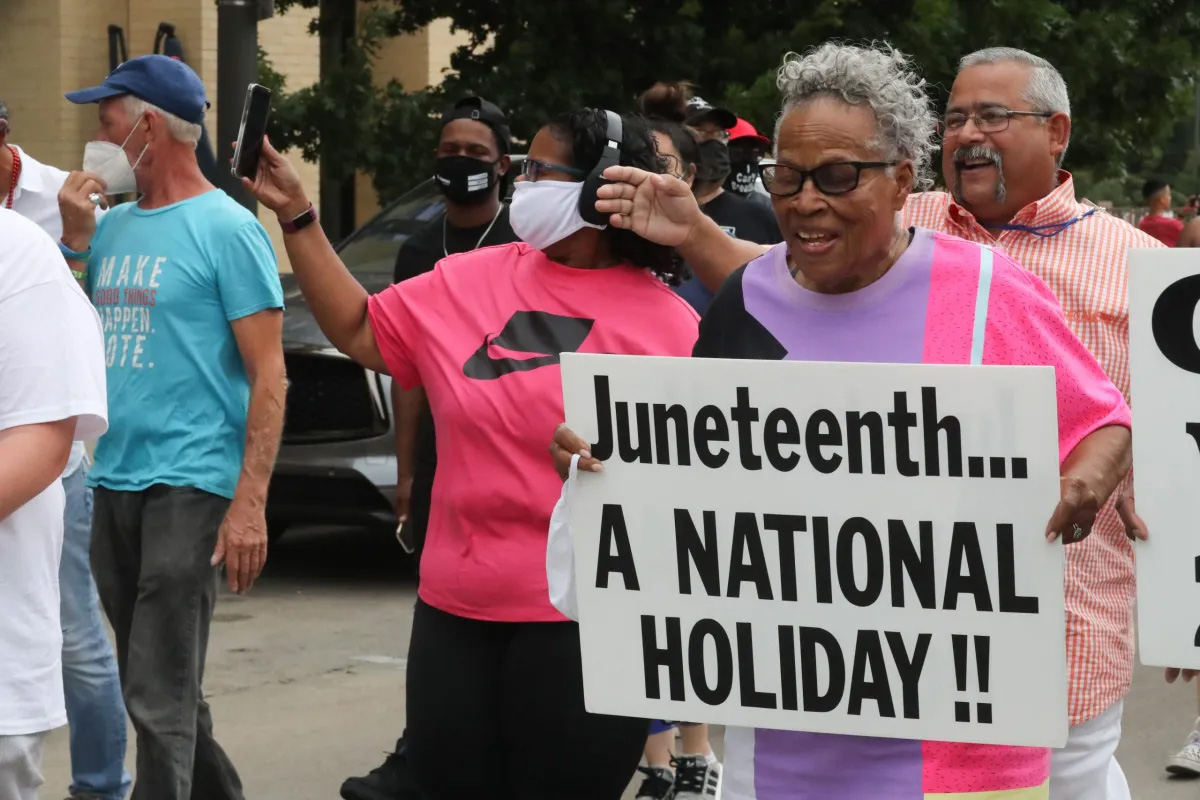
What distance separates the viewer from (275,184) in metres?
4.03

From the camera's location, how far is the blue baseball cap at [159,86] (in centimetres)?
541

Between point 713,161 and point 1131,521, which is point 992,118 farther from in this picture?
point 713,161

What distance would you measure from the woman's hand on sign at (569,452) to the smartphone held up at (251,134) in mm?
1049

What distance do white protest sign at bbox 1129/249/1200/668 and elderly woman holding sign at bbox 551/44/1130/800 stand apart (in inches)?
2.9

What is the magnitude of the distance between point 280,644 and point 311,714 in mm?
1093

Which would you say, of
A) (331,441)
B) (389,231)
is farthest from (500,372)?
(389,231)

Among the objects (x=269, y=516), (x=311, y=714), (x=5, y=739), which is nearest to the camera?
(x=5, y=739)

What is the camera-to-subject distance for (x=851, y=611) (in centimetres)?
309

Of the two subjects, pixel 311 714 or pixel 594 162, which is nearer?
pixel 594 162

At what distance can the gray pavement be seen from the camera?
658cm

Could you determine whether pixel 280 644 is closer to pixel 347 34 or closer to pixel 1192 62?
pixel 347 34

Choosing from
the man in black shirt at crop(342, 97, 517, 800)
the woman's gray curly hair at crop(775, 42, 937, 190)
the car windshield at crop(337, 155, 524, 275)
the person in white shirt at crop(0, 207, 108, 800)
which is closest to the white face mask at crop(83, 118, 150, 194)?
the man in black shirt at crop(342, 97, 517, 800)

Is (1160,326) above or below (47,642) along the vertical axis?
above

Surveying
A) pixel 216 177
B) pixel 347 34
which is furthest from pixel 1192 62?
pixel 216 177
